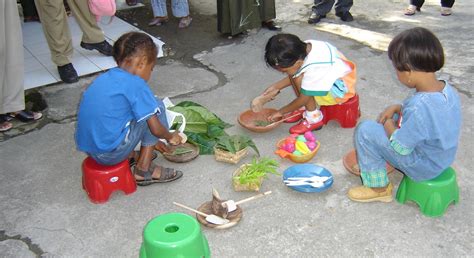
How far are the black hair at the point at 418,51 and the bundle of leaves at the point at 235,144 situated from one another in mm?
1048

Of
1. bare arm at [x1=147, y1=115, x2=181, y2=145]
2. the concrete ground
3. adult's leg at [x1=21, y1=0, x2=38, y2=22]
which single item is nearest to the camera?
Answer: the concrete ground

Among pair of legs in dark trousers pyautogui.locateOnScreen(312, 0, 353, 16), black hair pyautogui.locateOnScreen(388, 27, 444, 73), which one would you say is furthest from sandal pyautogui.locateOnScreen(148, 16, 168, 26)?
black hair pyautogui.locateOnScreen(388, 27, 444, 73)

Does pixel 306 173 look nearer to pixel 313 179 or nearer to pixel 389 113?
pixel 313 179

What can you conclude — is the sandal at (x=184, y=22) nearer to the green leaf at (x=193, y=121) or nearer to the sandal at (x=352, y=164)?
the green leaf at (x=193, y=121)

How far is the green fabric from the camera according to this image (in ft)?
15.9

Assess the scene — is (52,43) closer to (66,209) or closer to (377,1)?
(66,209)

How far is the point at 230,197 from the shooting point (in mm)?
2707

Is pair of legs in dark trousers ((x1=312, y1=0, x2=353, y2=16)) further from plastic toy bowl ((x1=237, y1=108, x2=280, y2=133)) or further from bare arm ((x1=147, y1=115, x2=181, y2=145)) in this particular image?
bare arm ((x1=147, y1=115, x2=181, y2=145))

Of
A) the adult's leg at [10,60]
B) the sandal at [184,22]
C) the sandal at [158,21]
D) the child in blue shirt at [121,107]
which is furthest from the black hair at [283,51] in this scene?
the sandal at [158,21]

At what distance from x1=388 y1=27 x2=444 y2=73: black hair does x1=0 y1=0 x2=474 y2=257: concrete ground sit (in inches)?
29.7

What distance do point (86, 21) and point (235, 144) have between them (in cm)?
231

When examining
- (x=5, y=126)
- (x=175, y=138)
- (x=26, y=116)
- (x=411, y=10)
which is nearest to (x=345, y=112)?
(x=175, y=138)

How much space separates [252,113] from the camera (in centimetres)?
341

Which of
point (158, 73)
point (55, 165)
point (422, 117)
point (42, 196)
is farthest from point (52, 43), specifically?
point (422, 117)
